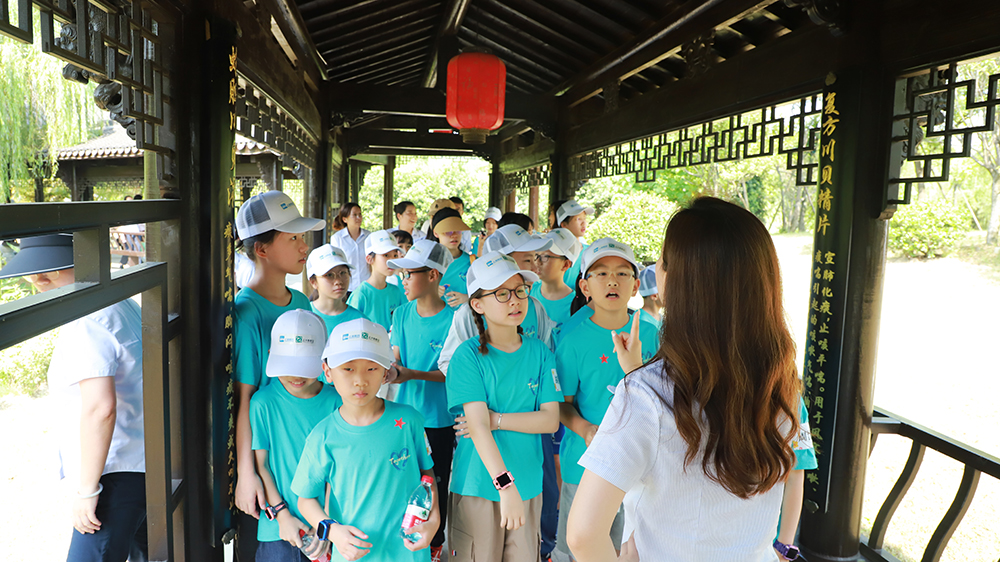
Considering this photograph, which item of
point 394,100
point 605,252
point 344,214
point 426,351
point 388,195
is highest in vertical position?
point 394,100

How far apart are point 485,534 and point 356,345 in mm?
931

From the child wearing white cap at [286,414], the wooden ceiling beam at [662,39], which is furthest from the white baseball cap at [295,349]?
the wooden ceiling beam at [662,39]

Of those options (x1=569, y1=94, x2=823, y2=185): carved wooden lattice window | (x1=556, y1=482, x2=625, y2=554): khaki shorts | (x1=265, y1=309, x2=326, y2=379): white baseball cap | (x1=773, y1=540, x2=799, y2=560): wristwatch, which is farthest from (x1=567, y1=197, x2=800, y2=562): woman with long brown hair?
(x1=569, y1=94, x2=823, y2=185): carved wooden lattice window

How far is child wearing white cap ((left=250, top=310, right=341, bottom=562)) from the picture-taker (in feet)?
7.34

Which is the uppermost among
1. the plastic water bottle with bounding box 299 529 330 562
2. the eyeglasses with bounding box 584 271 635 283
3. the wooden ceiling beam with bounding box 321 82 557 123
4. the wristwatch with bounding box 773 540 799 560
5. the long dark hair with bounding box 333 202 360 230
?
the wooden ceiling beam with bounding box 321 82 557 123

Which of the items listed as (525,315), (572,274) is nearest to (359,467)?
(525,315)

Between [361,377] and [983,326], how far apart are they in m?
13.9

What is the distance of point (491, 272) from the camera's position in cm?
256

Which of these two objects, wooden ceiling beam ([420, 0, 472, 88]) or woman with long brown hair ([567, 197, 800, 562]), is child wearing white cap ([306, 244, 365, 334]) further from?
wooden ceiling beam ([420, 0, 472, 88])

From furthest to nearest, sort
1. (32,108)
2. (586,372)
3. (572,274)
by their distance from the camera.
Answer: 1. (572,274)
2. (32,108)
3. (586,372)

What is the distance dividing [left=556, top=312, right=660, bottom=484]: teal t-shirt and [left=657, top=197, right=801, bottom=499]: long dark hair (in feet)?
4.51

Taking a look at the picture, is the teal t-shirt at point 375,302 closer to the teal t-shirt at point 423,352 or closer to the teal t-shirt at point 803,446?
the teal t-shirt at point 423,352

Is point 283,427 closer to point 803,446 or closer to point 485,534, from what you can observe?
point 485,534

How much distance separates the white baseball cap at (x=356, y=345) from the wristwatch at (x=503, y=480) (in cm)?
55
